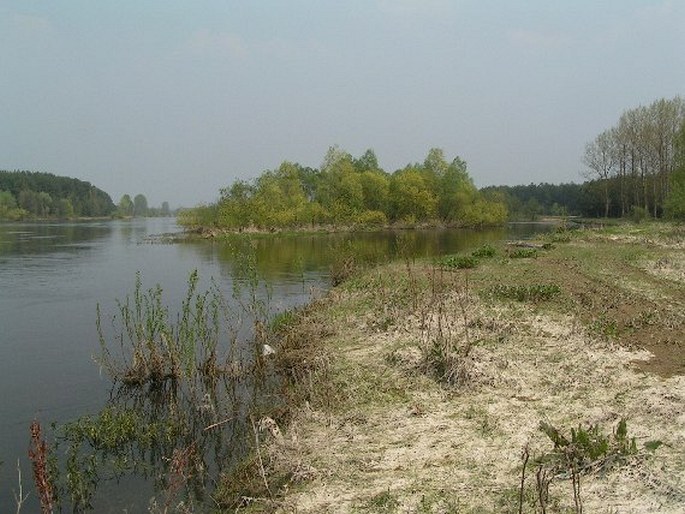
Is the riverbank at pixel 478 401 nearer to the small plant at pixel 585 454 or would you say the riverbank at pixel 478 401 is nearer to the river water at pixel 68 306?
the small plant at pixel 585 454

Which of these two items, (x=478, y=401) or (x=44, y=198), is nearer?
(x=478, y=401)

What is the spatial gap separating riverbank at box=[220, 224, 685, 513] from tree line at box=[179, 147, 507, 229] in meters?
60.8

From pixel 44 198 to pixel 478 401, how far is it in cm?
16795

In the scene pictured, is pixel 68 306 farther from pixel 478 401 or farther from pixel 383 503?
pixel 383 503

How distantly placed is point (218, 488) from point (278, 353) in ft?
17.4

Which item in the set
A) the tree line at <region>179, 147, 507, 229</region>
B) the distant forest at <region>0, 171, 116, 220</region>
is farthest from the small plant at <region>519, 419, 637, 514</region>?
the distant forest at <region>0, 171, 116, 220</region>

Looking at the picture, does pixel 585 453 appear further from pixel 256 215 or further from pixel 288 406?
pixel 256 215

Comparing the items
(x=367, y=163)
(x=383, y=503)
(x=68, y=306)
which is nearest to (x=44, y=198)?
(x=367, y=163)

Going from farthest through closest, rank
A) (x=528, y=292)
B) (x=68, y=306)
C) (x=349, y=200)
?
(x=349, y=200), (x=68, y=306), (x=528, y=292)

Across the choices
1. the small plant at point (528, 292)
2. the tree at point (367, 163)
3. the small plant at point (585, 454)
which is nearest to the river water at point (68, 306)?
the small plant at point (585, 454)

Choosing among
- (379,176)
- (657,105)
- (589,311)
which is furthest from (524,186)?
(589,311)

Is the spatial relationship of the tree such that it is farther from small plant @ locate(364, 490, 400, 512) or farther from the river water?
small plant @ locate(364, 490, 400, 512)

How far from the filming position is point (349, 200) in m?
85.9

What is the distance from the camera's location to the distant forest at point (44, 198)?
465 feet
